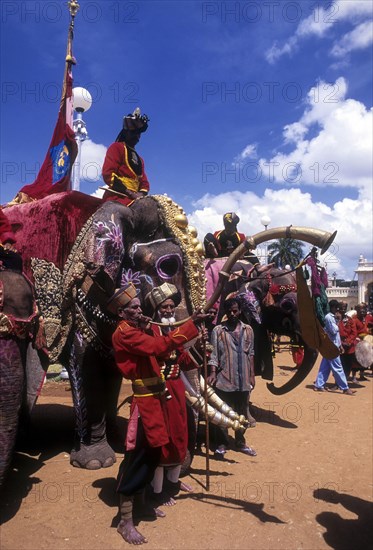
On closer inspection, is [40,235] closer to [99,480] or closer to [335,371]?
[99,480]

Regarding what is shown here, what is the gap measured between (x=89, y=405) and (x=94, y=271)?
1.48m

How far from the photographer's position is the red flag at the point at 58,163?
21.6ft

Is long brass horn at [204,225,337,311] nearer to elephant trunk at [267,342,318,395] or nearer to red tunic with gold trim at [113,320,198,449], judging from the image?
red tunic with gold trim at [113,320,198,449]

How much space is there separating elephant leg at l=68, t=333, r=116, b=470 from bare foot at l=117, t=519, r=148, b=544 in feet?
4.28

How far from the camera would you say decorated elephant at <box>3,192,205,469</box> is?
4.65 meters

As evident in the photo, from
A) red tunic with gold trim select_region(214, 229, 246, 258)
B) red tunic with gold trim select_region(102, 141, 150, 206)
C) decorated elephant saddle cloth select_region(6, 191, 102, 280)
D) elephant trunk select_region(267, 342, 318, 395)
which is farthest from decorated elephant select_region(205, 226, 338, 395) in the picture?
decorated elephant saddle cloth select_region(6, 191, 102, 280)

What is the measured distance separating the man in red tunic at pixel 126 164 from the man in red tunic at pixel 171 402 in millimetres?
2186

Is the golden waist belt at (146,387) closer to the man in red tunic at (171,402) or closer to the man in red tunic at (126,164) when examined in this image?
the man in red tunic at (171,402)

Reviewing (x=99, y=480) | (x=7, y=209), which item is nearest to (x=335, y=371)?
(x=99, y=480)

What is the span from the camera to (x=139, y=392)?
137 inches

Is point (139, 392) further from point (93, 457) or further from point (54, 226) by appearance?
point (54, 226)

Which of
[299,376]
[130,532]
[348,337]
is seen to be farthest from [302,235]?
[348,337]

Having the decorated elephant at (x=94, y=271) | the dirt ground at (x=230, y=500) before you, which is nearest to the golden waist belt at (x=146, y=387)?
the dirt ground at (x=230, y=500)

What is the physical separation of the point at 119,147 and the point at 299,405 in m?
5.80
